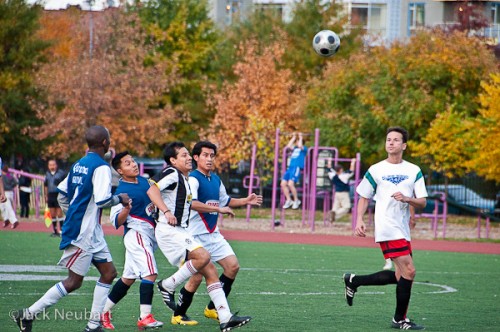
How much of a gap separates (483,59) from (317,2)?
1559 cm

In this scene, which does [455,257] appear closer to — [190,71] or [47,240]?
[47,240]

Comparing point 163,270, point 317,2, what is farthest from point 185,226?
point 317,2

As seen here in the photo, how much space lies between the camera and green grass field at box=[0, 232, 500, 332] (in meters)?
10.2

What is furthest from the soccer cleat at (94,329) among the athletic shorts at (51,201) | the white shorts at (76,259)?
the athletic shorts at (51,201)

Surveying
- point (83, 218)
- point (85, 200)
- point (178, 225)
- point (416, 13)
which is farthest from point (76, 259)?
point (416, 13)

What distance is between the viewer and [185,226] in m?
9.76

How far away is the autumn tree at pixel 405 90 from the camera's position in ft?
115

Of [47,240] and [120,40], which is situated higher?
[120,40]

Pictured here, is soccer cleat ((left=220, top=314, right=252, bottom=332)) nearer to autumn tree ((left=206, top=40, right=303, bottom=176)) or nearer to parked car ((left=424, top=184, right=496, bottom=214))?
parked car ((left=424, top=184, right=496, bottom=214))

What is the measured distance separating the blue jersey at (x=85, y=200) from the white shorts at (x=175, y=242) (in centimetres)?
86

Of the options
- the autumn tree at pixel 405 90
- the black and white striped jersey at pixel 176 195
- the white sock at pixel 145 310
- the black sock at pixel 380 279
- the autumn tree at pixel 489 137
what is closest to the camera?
the white sock at pixel 145 310

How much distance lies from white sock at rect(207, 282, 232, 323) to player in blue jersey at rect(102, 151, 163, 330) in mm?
696

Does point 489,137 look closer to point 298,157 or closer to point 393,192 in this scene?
point 298,157

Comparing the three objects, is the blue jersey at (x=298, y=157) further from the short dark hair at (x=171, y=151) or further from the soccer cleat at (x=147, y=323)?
the soccer cleat at (x=147, y=323)
